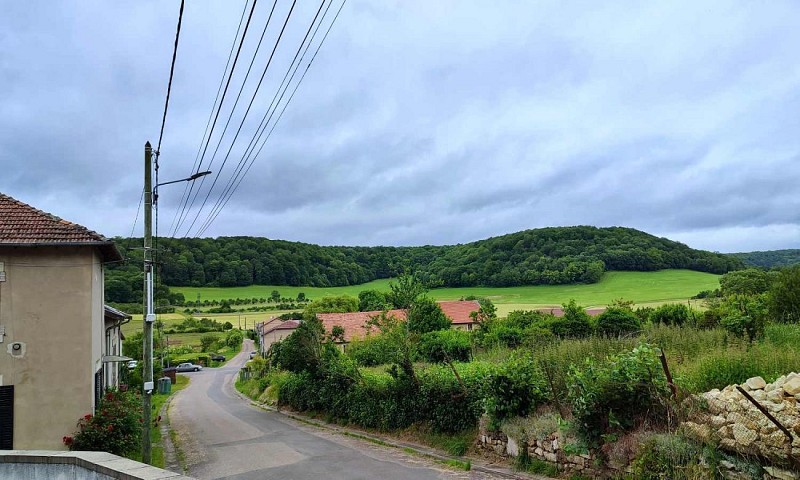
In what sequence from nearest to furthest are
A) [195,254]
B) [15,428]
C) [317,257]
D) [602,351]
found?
[15,428] < [602,351] < [195,254] < [317,257]

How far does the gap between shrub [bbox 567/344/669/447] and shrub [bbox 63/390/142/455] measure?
34.8 ft

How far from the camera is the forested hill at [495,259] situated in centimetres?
8206

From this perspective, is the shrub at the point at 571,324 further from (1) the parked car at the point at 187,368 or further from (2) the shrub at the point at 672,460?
(1) the parked car at the point at 187,368

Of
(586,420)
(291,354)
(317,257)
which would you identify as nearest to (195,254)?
(317,257)

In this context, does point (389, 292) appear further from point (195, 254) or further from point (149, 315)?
point (195, 254)

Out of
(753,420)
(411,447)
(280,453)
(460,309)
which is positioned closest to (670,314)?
(411,447)

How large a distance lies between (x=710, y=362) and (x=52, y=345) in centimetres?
1451

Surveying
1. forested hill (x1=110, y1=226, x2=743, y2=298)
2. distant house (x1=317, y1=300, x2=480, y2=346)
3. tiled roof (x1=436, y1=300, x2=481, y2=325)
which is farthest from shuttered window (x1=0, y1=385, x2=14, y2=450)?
forested hill (x1=110, y1=226, x2=743, y2=298)

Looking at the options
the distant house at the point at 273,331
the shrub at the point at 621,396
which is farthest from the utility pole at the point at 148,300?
the distant house at the point at 273,331

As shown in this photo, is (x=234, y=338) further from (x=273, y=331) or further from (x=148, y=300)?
(x=148, y=300)

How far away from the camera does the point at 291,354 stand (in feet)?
77.5

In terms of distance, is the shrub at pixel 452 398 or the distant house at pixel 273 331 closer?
the shrub at pixel 452 398

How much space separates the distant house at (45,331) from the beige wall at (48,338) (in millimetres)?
20

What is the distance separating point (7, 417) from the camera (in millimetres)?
13453
